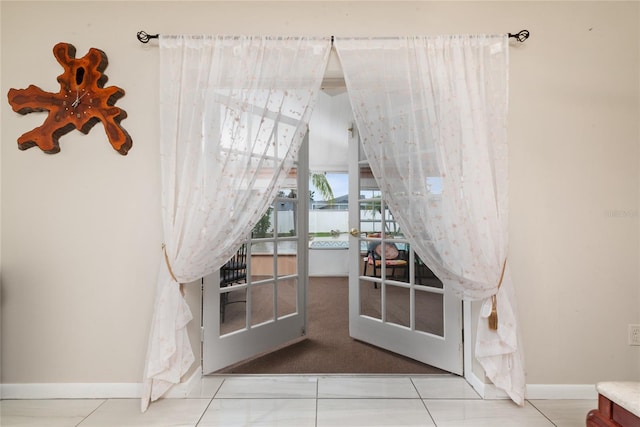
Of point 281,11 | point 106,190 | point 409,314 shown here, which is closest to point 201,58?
point 281,11

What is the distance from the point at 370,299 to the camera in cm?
263

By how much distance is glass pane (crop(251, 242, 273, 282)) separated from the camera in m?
2.42

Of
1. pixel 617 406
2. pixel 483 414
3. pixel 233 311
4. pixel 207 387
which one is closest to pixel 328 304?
pixel 233 311

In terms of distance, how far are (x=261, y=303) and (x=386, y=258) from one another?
996 millimetres

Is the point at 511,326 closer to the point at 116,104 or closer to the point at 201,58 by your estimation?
the point at 201,58

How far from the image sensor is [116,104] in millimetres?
1920

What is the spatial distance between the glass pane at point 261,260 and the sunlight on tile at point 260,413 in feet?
2.66

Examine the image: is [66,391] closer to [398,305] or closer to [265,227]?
[265,227]

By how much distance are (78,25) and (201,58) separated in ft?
2.59

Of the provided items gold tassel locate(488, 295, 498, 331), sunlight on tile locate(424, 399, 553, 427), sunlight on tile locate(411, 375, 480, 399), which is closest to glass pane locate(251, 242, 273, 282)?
sunlight on tile locate(411, 375, 480, 399)

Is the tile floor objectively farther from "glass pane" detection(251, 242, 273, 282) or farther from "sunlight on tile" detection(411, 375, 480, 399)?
"glass pane" detection(251, 242, 273, 282)

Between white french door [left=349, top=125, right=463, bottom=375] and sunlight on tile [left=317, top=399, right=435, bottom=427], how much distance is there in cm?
49

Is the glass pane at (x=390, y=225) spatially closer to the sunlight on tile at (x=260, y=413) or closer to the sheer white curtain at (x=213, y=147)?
the sheer white curtain at (x=213, y=147)

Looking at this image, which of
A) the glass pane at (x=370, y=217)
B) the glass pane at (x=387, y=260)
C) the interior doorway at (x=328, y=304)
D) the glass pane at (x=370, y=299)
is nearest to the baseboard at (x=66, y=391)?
the interior doorway at (x=328, y=304)
